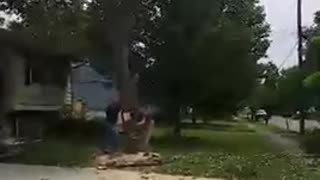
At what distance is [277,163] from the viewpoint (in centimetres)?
1462

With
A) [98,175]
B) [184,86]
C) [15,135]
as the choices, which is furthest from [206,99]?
[98,175]

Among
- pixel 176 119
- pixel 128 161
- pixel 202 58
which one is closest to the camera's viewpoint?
pixel 128 161

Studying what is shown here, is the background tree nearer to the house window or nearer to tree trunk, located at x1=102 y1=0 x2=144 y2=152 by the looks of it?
tree trunk, located at x1=102 y1=0 x2=144 y2=152

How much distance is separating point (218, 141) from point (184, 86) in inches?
93.3

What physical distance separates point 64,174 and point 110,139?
4276 mm

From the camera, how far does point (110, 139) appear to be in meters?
16.6

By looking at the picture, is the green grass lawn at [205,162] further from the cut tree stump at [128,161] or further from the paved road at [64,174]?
the paved road at [64,174]

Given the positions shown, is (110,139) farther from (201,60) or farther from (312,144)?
(312,144)

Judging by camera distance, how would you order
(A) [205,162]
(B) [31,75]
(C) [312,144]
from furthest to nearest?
1. (C) [312,144]
2. (B) [31,75]
3. (A) [205,162]

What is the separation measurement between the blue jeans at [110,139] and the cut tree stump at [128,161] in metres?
1.10

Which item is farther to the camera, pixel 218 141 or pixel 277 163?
pixel 218 141

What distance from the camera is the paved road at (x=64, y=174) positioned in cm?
1193

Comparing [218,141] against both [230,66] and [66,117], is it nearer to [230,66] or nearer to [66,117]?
[230,66]

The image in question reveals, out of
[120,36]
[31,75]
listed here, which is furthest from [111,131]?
[120,36]
